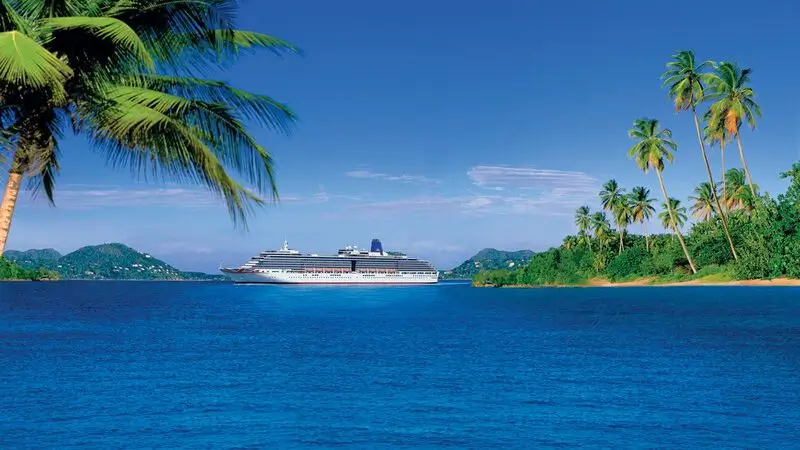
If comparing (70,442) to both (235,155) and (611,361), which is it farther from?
(611,361)

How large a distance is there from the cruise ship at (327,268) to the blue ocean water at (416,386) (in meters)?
102

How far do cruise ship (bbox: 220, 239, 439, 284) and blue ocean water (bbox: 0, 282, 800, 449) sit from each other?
102 meters

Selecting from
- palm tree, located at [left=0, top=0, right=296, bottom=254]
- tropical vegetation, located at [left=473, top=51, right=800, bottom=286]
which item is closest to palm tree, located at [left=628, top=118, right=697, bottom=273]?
tropical vegetation, located at [left=473, top=51, right=800, bottom=286]

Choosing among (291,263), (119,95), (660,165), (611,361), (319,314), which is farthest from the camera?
(291,263)

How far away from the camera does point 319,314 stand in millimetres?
73188

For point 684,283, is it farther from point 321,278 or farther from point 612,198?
point 321,278

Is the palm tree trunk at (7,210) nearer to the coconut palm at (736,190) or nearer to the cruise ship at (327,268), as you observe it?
the coconut palm at (736,190)

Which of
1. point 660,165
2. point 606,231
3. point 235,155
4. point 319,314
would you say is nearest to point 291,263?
point 606,231

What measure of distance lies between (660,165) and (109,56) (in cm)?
8016

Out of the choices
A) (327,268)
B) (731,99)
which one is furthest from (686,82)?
(327,268)

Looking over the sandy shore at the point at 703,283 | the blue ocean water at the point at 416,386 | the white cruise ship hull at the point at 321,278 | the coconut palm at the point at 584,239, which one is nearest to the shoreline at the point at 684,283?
the sandy shore at the point at 703,283

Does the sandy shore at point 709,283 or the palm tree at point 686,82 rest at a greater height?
the palm tree at point 686,82

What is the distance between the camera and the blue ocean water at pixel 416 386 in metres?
19.2

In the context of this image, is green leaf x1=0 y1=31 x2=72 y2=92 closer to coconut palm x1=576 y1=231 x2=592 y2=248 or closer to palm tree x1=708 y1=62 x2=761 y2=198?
palm tree x1=708 y1=62 x2=761 y2=198
